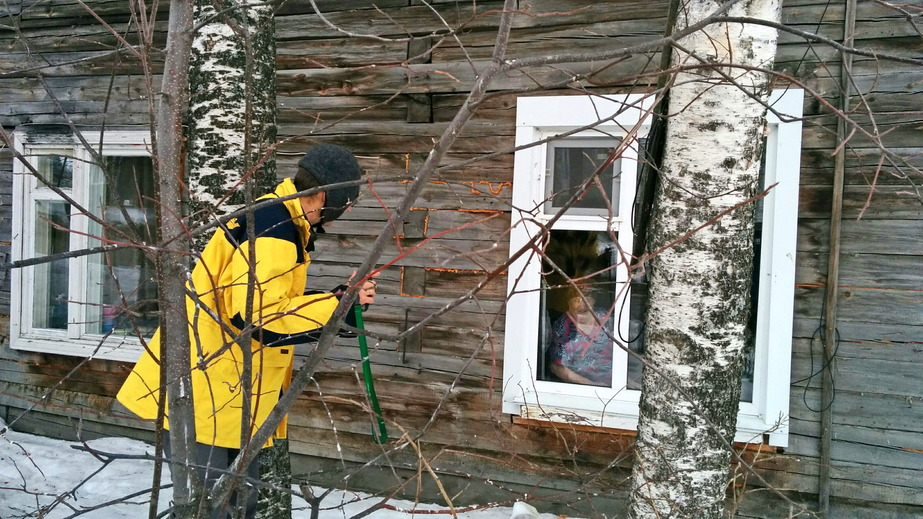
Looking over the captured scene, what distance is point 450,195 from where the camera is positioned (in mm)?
4426

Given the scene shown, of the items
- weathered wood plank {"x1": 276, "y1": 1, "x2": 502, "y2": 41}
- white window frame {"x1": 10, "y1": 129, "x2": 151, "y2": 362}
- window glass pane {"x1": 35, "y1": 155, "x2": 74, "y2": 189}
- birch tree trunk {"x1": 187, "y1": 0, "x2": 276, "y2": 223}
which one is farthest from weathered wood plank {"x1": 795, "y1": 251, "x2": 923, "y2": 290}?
window glass pane {"x1": 35, "y1": 155, "x2": 74, "y2": 189}

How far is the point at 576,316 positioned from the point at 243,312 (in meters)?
2.50

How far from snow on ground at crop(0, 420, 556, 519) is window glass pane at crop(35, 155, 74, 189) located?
2089 mm

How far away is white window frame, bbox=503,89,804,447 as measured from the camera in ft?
12.4

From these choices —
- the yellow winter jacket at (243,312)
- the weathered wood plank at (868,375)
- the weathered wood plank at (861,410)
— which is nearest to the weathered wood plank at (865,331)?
the weathered wood plank at (868,375)

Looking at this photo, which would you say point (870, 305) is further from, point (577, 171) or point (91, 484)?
point (91, 484)

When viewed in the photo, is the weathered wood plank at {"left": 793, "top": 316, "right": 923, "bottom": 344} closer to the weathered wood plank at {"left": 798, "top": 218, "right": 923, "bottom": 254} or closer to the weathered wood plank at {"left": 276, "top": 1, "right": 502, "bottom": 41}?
the weathered wood plank at {"left": 798, "top": 218, "right": 923, "bottom": 254}

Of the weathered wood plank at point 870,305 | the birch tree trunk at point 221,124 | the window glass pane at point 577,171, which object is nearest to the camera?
the birch tree trunk at point 221,124

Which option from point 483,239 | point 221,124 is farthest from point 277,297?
point 483,239

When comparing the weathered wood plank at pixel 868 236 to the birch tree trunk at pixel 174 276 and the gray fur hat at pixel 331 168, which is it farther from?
the birch tree trunk at pixel 174 276

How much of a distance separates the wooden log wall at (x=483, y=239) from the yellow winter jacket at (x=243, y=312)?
676 millimetres

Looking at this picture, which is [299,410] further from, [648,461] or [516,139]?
[648,461]

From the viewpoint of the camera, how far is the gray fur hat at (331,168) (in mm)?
2387

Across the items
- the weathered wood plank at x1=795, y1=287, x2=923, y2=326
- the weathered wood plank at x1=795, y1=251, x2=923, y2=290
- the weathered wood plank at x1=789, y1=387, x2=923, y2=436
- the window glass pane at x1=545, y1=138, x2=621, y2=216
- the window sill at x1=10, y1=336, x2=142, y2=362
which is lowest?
the window sill at x1=10, y1=336, x2=142, y2=362
